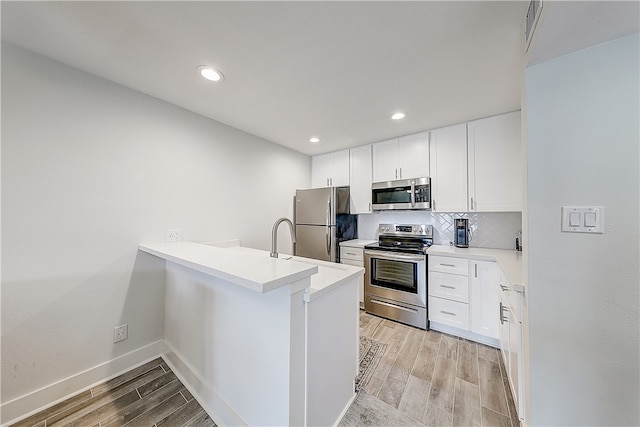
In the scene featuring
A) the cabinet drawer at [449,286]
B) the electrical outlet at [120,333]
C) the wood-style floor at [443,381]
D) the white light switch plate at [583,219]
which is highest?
the white light switch plate at [583,219]

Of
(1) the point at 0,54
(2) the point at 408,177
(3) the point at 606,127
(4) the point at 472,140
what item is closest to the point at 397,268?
(2) the point at 408,177

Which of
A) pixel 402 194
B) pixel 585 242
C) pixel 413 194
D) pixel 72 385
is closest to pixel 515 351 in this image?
pixel 585 242

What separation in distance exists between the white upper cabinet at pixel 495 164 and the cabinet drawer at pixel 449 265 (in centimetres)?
62

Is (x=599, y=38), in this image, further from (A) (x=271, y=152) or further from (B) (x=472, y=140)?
(A) (x=271, y=152)

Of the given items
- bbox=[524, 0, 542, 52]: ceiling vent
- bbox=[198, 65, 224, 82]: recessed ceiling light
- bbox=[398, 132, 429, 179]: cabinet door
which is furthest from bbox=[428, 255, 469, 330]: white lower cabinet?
bbox=[198, 65, 224, 82]: recessed ceiling light

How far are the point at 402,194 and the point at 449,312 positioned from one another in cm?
145

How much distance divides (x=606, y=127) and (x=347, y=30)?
4.34 feet

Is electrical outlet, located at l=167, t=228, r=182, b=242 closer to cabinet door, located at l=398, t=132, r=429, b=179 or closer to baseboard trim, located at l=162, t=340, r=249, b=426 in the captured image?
baseboard trim, located at l=162, t=340, r=249, b=426

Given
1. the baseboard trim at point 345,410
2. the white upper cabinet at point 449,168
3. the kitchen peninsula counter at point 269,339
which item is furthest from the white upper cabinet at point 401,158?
the baseboard trim at point 345,410

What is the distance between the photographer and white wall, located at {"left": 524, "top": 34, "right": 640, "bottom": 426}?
3.00 ft

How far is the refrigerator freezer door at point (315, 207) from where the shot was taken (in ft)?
9.98

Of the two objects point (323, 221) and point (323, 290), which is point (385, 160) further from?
point (323, 290)

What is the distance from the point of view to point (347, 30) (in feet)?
3.96

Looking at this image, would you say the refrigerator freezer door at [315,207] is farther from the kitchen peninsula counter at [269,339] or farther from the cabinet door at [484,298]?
the cabinet door at [484,298]
